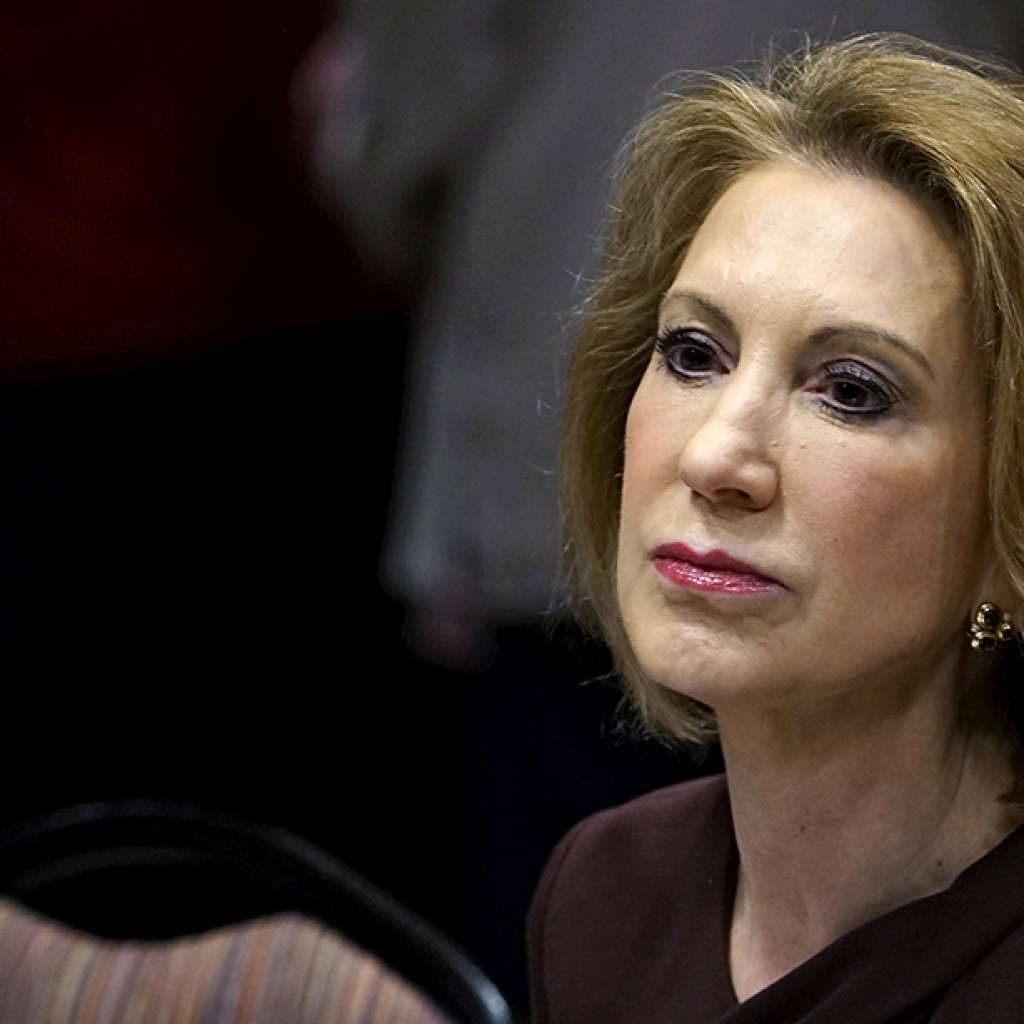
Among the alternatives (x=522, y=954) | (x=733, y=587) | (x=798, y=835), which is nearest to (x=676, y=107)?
(x=733, y=587)

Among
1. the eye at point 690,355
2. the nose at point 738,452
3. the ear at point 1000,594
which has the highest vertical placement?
the eye at point 690,355

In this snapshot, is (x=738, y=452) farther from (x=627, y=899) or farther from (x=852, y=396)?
(x=627, y=899)

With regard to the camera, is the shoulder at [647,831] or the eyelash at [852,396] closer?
the eyelash at [852,396]

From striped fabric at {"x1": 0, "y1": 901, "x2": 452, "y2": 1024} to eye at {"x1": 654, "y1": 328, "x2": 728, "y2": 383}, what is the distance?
52 centimetres

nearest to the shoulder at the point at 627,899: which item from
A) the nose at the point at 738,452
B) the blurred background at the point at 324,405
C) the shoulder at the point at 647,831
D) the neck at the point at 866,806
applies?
the shoulder at the point at 647,831

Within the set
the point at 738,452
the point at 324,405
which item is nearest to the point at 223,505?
the point at 324,405

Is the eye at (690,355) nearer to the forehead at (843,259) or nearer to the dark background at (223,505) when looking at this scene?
the forehead at (843,259)

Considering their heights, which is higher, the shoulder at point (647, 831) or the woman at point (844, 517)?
the woman at point (844, 517)

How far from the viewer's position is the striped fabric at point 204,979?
170 cm

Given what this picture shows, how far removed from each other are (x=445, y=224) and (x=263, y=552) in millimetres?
775

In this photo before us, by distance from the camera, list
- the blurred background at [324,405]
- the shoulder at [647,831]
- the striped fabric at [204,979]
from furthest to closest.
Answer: the blurred background at [324,405] < the shoulder at [647,831] < the striped fabric at [204,979]

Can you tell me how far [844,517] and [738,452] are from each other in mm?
86

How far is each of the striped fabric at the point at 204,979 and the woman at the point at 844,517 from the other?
0.23m

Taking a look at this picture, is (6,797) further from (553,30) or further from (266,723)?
(553,30)
